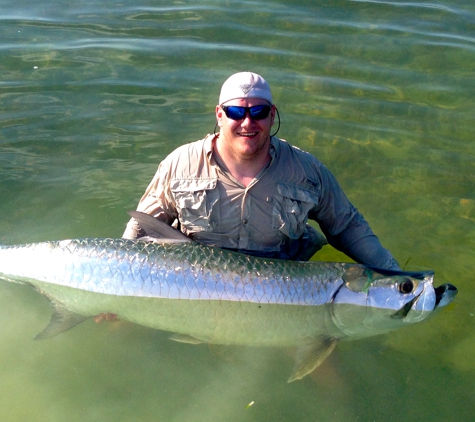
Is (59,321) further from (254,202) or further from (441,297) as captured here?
(441,297)

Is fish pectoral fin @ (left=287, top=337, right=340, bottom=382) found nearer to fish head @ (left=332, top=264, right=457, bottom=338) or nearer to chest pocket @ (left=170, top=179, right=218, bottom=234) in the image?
fish head @ (left=332, top=264, right=457, bottom=338)

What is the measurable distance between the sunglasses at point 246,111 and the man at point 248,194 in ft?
0.17

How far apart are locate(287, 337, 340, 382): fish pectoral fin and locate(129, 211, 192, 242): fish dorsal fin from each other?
3.53ft

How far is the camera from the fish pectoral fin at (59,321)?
409 centimetres

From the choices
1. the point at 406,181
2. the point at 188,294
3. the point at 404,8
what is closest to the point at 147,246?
the point at 188,294

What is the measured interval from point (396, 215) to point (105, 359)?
301 centimetres

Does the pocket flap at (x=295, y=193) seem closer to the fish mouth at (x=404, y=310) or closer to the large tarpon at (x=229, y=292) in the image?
the large tarpon at (x=229, y=292)

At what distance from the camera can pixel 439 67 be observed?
7.78m

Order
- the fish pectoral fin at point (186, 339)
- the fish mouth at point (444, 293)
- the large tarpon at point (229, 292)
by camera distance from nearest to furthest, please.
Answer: the fish mouth at point (444, 293)
the large tarpon at point (229, 292)
the fish pectoral fin at point (186, 339)

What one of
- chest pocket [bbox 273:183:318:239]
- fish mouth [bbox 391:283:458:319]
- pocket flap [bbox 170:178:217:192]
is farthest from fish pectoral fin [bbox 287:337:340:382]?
pocket flap [bbox 170:178:217:192]

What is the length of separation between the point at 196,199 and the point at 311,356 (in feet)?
4.29

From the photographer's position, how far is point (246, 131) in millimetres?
3824

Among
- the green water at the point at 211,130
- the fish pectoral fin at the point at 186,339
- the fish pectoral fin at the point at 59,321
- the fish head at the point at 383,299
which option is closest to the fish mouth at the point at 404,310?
the fish head at the point at 383,299

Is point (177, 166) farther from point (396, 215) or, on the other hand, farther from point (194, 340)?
point (396, 215)
